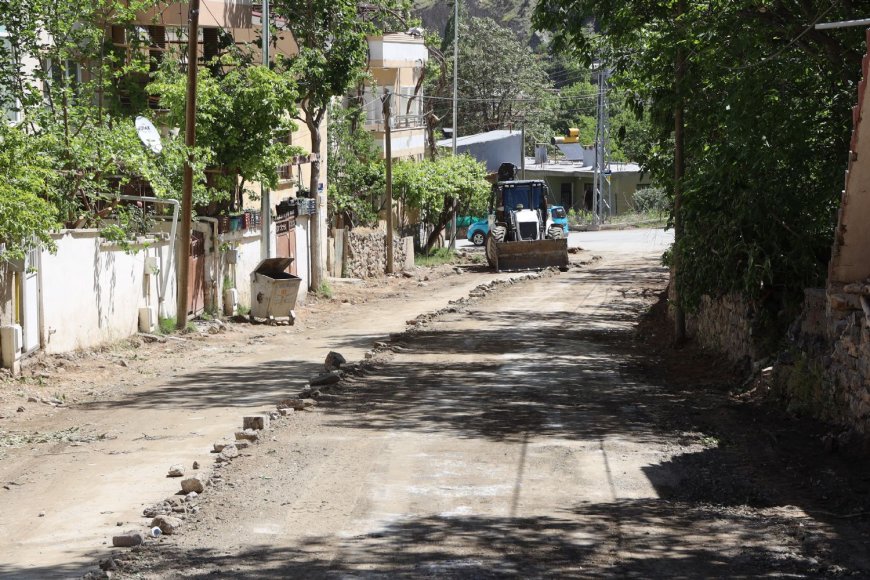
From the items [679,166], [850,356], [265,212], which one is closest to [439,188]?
[265,212]

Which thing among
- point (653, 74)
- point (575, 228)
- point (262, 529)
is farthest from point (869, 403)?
point (575, 228)

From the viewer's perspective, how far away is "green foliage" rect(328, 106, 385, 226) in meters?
42.5

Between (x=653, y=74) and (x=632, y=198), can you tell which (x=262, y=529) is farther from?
A: (x=632, y=198)

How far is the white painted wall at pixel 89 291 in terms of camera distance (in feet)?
60.0

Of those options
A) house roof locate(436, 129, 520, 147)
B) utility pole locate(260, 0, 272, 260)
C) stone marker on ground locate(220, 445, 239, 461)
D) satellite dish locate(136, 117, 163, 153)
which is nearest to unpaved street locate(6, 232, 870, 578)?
stone marker on ground locate(220, 445, 239, 461)

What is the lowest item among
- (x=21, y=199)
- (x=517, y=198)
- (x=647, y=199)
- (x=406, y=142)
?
(x=21, y=199)

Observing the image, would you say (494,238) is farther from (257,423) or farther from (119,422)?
(257,423)

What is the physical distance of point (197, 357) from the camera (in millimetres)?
21047

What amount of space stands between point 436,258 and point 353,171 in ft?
20.8

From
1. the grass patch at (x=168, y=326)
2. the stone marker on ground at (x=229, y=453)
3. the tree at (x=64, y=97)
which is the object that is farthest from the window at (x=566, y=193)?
the stone marker on ground at (x=229, y=453)

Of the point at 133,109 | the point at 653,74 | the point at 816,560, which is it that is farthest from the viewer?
the point at 133,109

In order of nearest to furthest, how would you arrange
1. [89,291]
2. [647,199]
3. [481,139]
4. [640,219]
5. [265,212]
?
[89,291] → [265,212] → [481,139] → [640,219] → [647,199]

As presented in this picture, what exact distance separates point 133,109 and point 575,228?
42.8 meters

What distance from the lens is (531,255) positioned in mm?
42375
